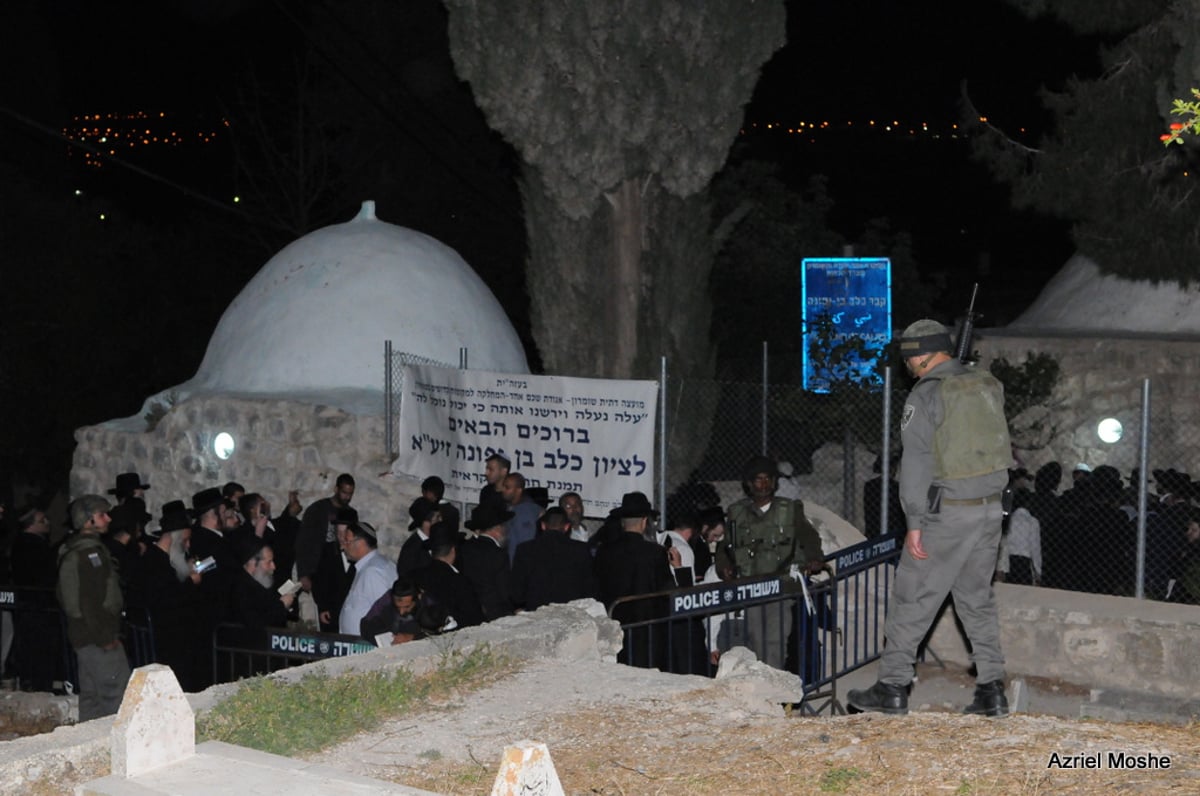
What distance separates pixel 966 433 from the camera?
6.71 meters

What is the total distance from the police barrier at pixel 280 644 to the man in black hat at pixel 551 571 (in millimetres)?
1339

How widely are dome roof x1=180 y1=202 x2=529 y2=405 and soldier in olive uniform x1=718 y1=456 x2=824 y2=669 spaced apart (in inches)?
252

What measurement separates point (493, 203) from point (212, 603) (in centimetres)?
2253

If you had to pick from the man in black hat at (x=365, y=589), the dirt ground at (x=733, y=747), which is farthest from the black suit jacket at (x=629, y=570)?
the dirt ground at (x=733, y=747)

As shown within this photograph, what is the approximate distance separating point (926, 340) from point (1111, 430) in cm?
1019

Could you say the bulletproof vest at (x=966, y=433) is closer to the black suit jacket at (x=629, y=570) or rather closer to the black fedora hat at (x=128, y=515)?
the black suit jacket at (x=629, y=570)

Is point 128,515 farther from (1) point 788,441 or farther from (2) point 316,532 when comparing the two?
(1) point 788,441

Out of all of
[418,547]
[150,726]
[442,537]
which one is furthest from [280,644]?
[150,726]

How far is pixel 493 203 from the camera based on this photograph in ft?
104

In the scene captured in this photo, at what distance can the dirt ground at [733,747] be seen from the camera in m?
5.64

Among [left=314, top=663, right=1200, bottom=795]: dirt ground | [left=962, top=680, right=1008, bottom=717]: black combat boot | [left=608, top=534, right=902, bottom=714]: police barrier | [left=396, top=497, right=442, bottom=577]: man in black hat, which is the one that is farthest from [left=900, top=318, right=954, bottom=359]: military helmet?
[left=396, top=497, right=442, bottom=577]: man in black hat

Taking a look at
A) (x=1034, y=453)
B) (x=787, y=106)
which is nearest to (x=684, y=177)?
(x=1034, y=453)

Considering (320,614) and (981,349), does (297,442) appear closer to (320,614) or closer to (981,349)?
(320,614)

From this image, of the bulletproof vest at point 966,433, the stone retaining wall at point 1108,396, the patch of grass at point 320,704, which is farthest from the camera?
the stone retaining wall at point 1108,396
